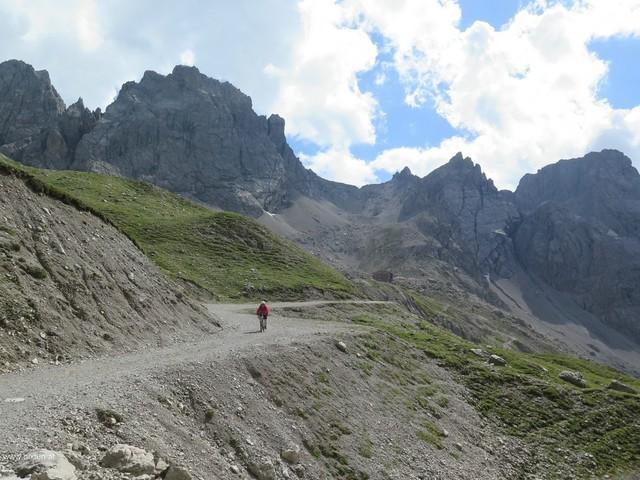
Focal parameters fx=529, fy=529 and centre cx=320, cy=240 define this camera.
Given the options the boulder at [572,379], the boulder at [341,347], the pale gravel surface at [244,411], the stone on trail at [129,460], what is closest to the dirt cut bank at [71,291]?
the pale gravel surface at [244,411]

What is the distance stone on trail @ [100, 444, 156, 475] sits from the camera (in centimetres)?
1528

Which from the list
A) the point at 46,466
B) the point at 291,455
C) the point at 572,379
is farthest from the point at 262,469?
the point at 572,379

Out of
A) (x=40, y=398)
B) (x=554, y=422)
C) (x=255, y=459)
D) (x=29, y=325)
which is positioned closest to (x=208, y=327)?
(x=29, y=325)

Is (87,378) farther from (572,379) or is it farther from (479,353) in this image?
(572,379)

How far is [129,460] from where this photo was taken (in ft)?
51.2

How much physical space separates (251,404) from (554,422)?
30903mm

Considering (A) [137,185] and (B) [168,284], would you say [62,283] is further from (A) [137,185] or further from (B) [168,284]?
(A) [137,185]

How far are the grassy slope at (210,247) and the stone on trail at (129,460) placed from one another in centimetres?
5409

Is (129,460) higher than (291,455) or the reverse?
higher

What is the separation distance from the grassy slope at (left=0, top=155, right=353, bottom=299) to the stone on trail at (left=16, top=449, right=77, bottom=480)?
55.8 metres

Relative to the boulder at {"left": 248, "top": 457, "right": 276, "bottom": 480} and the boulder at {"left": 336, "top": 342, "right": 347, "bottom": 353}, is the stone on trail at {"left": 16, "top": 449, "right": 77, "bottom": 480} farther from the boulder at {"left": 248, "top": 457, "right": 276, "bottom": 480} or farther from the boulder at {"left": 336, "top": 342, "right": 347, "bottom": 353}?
the boulder at {"left": 336, "top": 342, "right": 347, "bottom": 353}

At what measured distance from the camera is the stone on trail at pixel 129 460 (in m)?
15.3

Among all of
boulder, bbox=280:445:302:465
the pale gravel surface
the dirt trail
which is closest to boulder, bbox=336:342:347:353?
the pale gravel surface

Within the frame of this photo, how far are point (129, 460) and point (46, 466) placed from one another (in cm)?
271
